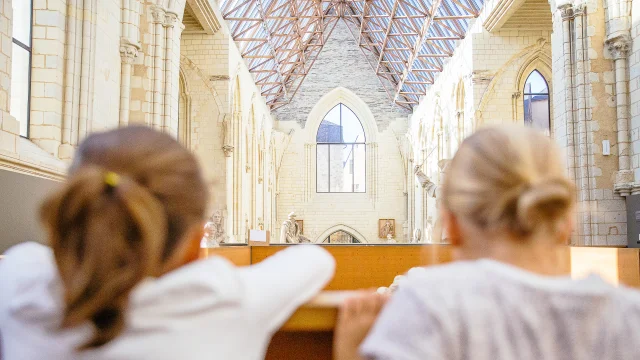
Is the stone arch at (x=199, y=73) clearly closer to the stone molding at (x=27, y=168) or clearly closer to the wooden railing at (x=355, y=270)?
the wooden railing at (x=355, y=270)

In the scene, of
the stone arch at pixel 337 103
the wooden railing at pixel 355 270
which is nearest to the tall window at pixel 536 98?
the wooden railing at pixel 355 270

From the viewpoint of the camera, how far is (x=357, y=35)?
2509 cm

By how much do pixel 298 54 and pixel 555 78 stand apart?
15.2 metres

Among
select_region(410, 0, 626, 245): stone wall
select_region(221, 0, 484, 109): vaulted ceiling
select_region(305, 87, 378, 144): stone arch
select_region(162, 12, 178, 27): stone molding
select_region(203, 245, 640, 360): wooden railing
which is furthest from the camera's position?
select_region(305, 87, 378, 144): stone arch

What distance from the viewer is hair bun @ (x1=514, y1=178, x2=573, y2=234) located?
857 millimetres

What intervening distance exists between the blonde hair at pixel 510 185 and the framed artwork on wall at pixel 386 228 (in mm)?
23888

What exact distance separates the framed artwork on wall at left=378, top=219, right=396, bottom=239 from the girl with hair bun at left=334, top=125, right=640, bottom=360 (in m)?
23.9

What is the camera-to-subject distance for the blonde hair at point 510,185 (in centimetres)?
87

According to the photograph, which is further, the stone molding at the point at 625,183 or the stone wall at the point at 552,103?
the stone wall at the point at 552,103

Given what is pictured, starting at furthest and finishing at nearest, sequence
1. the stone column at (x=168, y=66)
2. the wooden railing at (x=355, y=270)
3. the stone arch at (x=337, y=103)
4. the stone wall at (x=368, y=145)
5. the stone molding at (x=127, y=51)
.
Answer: the stone arch at (x=337, y=103) < the stone wall at (x=368, y=145) < the stone column at (x=168, y=66) < the stone molding at (x=127, y=51) < the wooden railing at (x=355, y=270)

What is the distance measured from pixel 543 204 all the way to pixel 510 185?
0.20 feet

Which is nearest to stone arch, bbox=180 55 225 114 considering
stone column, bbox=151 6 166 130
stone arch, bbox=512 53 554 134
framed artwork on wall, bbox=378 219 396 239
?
stone column, bbox=151 6 166 130

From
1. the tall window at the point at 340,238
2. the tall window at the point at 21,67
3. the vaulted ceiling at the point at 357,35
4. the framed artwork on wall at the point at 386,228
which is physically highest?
the vaulted ceiling at the point at 357,35

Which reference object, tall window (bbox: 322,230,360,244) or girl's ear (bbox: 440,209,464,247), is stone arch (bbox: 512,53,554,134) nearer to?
girl's ear (bbox: 440,209,464,247)
